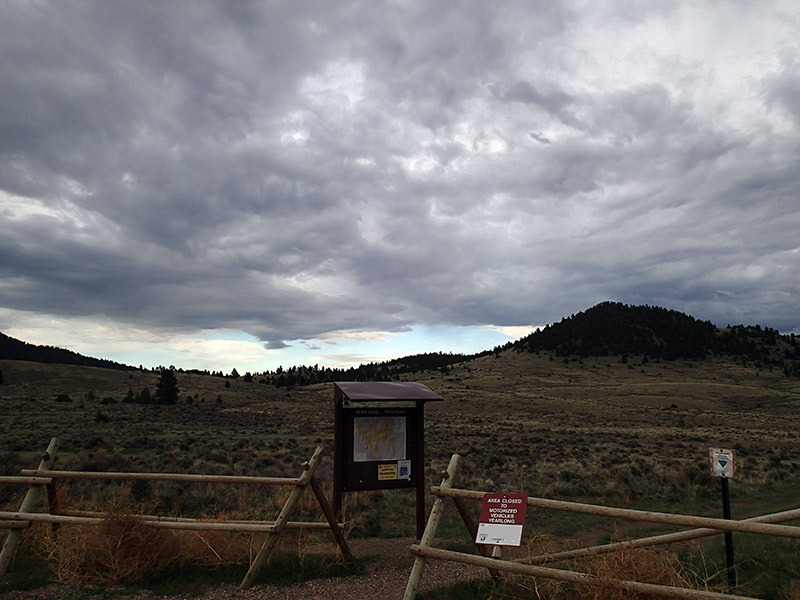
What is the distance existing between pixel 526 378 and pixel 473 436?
6811 centimetres

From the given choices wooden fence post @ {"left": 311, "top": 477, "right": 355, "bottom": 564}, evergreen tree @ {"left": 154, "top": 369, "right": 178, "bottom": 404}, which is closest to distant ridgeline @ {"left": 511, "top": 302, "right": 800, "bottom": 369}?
evergreen tree @ {"left": 154, "top": 369, "right": 178, "bottom": 404}

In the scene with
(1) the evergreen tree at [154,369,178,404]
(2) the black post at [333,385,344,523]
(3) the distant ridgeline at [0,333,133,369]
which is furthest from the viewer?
(3) the distant ridgeline at [0,333,133,369]

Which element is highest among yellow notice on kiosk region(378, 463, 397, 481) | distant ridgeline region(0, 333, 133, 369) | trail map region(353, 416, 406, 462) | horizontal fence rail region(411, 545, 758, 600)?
distant ridgeline region(0, 333, 133, 369)

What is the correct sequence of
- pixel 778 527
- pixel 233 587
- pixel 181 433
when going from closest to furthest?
1. pixel 778 527
2. pixel 233 587
3. pixel 181 433

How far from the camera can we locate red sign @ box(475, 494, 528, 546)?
5.19 meters

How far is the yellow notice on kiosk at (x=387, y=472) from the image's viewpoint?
27.0ft

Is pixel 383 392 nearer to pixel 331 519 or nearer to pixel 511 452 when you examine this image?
pixel 331 519

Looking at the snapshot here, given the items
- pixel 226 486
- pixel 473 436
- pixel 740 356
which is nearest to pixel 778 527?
pixel 226 486

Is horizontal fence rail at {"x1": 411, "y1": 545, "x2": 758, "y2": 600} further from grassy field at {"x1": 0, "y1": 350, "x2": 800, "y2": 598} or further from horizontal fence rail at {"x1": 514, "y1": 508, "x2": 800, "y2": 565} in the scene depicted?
grassy field at {"x1": 0, "y1": 350, "x2": 800, "y2": 598}

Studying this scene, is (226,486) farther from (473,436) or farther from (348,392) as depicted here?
(473,436)

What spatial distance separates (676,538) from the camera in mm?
5840

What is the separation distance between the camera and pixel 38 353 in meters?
141

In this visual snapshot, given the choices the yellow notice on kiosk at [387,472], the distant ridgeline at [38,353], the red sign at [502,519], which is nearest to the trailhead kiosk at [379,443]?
the yellow notice on kiosk at [387,472]

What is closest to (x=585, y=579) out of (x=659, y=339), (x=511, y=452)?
(x=511, y=452)
